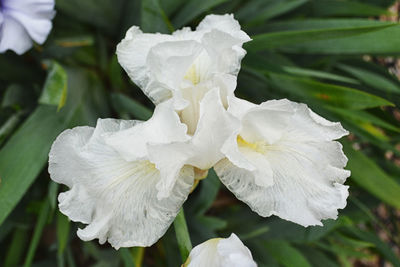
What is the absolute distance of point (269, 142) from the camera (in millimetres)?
556

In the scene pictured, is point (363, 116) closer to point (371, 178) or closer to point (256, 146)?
point (371, 178)

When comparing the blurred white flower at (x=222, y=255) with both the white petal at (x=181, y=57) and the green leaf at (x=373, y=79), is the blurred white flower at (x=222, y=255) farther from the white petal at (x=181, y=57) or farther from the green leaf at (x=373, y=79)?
the green leaf at (x=373, y=79)

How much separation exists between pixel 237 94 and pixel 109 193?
21.7 inches

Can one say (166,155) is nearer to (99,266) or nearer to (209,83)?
(209,83)

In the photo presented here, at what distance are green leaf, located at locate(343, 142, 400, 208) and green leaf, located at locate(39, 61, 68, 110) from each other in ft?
1.65

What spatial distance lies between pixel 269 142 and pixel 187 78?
14 cm

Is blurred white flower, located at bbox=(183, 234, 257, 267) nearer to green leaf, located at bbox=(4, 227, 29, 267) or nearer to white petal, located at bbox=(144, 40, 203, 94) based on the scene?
white petal, located at bbox=(144, 40, 203, 94)

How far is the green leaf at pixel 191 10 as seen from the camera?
0.86 metres

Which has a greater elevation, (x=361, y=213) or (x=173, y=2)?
(x=173, y=2)

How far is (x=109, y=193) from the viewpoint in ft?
1.75

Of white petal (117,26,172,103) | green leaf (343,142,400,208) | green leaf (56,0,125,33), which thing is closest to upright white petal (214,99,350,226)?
white petal (117,26,172,103)

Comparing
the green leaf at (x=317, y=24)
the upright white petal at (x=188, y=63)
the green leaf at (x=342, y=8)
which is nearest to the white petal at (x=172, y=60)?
the upright white petal at (x=188, y=63)

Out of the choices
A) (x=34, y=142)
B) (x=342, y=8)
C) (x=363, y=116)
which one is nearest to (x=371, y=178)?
(x=363, y=116)

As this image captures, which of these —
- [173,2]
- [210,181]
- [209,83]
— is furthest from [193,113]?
[173,2]
